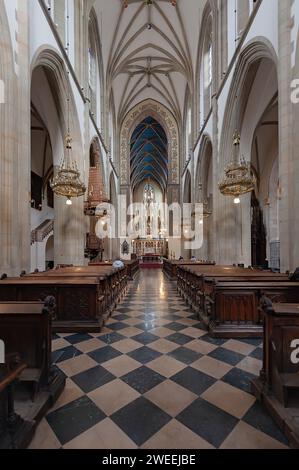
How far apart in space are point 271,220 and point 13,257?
13965mm

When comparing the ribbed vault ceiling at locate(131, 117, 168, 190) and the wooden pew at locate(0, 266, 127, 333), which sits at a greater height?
the ribbed vault ceiling at locate(131, 117, 168, 190)

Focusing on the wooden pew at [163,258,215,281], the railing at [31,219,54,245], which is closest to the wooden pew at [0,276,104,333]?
the wooden pew at [163,258,215,281]

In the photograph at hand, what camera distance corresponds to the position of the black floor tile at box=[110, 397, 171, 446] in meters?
1.85

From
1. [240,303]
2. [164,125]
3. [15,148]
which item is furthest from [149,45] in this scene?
[240,303]

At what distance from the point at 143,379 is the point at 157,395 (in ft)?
1.09

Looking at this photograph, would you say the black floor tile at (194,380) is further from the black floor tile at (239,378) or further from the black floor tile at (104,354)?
the black floor tile at (104,354)

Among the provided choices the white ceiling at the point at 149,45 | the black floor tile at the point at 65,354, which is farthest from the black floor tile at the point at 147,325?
the white ceiling at the point at 149,45

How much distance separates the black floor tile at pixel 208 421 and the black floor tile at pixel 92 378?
96cm

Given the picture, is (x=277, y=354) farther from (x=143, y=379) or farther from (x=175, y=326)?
(x=175, y=326)

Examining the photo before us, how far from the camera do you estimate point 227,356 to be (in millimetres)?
3215

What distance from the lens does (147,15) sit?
14070 mm

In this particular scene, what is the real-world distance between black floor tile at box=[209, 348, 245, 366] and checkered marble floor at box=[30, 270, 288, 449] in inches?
0.5

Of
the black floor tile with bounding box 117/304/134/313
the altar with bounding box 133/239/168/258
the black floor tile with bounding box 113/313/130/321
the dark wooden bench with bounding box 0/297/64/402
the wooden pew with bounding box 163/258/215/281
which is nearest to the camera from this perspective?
the dark wooden bench with bounding box 0/297/64/402

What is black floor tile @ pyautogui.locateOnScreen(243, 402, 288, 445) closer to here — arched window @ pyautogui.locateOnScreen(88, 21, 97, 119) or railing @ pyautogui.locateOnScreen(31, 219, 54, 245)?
railing @ pyautogui.locateOnScreen(31, 219, 54, 245)
